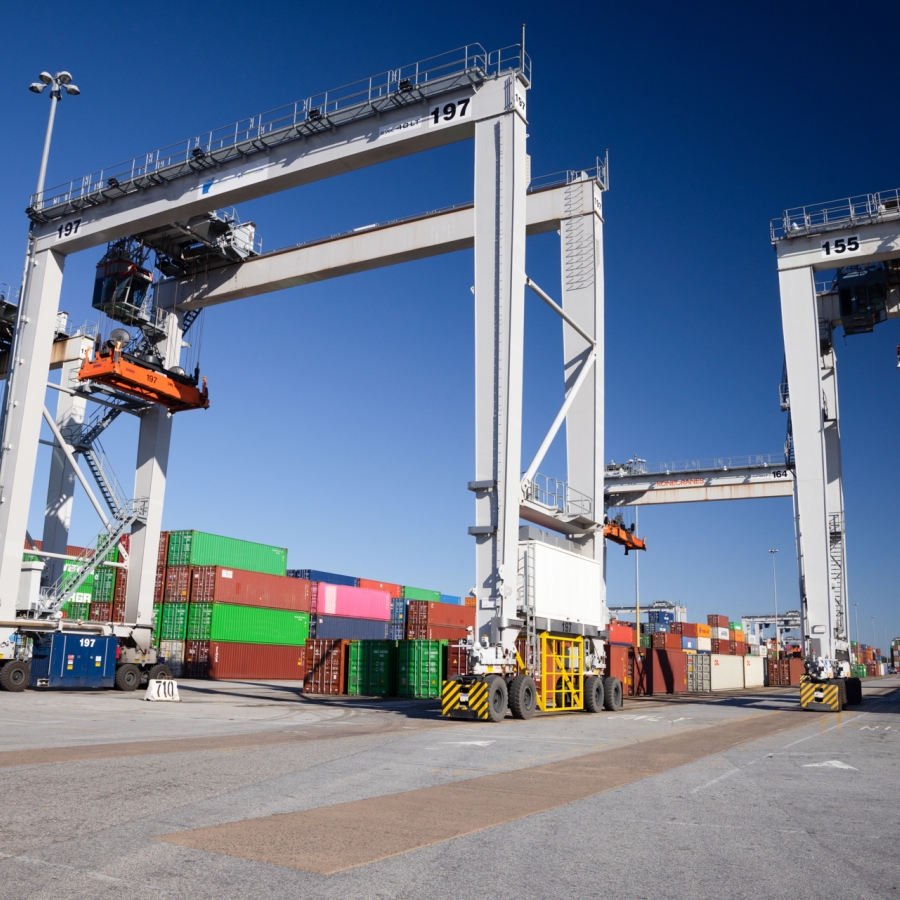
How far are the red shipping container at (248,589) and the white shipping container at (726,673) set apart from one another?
88.0 ft

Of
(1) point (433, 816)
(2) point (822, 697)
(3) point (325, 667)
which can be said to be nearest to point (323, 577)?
(3) point (325, 667)

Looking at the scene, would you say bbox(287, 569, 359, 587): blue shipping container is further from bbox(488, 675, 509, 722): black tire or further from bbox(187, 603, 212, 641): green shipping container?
bbox(488, 675, 509, 722): black tire

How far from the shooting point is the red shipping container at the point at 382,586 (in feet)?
167

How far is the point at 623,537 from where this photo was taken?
43.1m

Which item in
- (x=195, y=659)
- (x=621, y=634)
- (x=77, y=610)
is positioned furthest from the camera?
(x=621, y=634)

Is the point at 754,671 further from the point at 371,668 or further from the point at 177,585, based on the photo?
the point at 177,585

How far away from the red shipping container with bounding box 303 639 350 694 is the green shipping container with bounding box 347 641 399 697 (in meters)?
0.39

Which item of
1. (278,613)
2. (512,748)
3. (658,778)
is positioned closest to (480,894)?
(658,778)

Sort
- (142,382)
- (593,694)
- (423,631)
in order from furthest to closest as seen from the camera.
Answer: (423,631) < (142,382) < (593,694)

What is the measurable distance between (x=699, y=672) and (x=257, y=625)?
1092 inches

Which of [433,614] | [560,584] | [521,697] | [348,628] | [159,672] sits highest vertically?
[560,584]

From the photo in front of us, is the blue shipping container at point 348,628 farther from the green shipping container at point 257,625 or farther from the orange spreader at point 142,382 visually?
the orange spreader at point 142,382

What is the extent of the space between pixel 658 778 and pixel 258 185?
20.8m

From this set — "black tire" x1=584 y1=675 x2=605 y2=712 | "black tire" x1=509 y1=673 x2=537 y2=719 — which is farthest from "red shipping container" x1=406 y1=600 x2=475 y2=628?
"black tire" x1=509 y1=673 x2=537 y2=719
